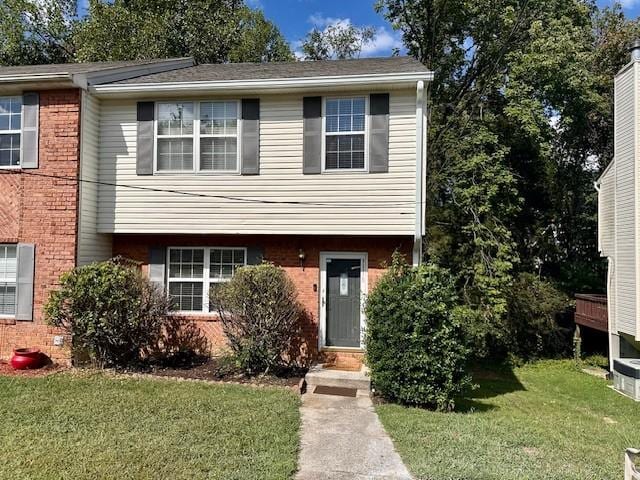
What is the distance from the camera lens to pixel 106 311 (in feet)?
26.7

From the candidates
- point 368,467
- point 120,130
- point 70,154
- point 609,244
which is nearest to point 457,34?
point 609,244

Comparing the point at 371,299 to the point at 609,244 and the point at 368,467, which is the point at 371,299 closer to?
the point at 368,467

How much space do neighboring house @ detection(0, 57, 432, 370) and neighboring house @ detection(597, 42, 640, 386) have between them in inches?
191

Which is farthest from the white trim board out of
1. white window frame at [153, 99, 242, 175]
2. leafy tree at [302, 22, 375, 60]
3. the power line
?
leafy tree at [302, 22, 375, 60]

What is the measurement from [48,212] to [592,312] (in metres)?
12.7

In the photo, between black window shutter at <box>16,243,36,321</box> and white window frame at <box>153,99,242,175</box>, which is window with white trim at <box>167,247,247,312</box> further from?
black window shutter at <box>16,243,36,321</box>

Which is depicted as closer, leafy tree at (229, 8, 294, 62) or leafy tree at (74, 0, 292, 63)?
leafy tree at (74, 0, 292, 63)

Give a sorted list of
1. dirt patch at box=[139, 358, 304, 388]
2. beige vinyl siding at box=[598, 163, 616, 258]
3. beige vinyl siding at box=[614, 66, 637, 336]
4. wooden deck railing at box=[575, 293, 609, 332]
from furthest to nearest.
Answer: wooden deck railing at box=[575, 293, 609, 332] < beige vinyl siding at box=[598, 163, 616, 258] < beige vinyl siding at box=[614, 66, 637, 336] < dirt patch at box=[139, 358, 304, 388]

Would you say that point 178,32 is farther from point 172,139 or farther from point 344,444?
point 344,444

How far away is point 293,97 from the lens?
891cm

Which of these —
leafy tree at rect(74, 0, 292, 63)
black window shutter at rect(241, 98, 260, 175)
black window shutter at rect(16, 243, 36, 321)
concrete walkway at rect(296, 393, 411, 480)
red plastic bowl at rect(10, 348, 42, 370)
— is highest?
leafy tree at rect(74, 0, 292, 63)

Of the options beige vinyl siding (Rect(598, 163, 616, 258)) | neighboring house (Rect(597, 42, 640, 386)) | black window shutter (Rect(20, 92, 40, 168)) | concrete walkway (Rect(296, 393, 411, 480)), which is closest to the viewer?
concrete walkway (Rect(296, 393, 411, 480))

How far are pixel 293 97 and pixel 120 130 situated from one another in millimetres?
3528

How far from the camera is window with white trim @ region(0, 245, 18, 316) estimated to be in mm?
8938
